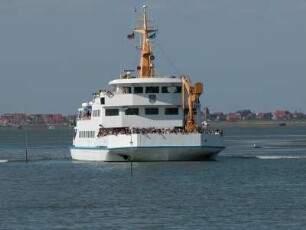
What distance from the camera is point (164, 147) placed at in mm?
78688

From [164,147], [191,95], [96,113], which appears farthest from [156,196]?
[96,113]

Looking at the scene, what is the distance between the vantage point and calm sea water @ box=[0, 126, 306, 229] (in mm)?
47531

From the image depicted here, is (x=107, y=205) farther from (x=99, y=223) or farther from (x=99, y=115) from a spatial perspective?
(x=99, y=115)

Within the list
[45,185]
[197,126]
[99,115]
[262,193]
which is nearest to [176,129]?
[197,126]

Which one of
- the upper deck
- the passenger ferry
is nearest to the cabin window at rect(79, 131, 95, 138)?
the passenger ferry

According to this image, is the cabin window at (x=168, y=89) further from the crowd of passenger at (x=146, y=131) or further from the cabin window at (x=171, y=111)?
the crowd of passenger at (x=146, y=131)

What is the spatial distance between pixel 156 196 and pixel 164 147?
69.0ft

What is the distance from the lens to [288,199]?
55.2 metres

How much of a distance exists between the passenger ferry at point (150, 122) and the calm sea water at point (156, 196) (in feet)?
3.53

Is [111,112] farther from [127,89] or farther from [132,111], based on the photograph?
[127,89]

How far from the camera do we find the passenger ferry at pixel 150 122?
7888 cm

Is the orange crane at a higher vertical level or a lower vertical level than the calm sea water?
higher

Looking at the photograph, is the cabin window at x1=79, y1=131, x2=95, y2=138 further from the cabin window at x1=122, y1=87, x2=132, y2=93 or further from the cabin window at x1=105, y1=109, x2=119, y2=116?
the cabin window at x1=122, y1=87, x2=132, y2=93

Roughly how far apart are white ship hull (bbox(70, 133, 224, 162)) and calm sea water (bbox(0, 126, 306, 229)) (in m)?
0.85
